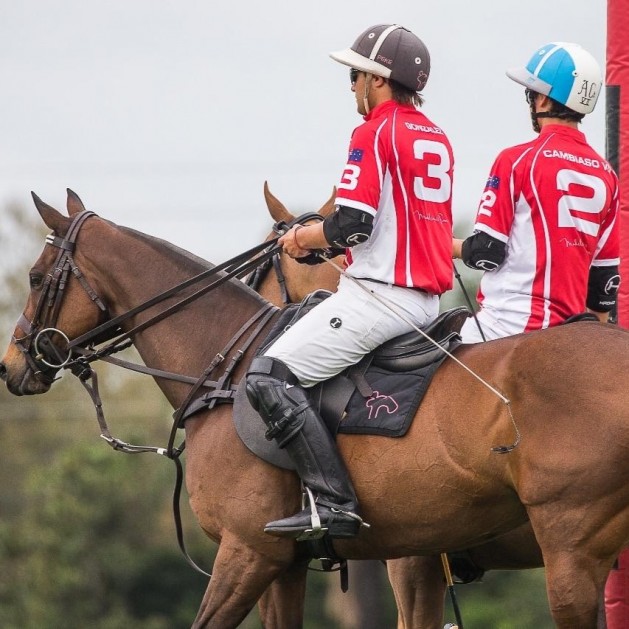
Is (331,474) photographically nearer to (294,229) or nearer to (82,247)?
(294,229)

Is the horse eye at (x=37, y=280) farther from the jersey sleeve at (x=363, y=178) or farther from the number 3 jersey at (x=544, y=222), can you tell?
the number 3 jersey at (x=544, y=222)

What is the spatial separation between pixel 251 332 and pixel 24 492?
35071mm

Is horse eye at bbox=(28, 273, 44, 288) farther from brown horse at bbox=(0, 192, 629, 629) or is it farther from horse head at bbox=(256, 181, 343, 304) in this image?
horse head at bbox=(256, 181, 343, 304)

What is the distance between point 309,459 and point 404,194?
1311 mm

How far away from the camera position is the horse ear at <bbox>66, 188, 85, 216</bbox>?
25.7ft

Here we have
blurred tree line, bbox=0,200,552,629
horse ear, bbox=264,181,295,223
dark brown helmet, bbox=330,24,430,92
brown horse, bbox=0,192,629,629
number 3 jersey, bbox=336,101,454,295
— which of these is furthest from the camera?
blurred tree line, bbox=0,200,552,629

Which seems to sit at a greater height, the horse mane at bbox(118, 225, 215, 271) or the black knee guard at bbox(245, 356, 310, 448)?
the horse mane at bbox(118, 225, 215, 271)

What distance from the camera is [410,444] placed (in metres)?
6.53

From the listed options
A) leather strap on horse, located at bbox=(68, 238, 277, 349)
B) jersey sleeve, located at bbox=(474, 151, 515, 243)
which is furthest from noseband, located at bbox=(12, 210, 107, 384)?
jersey sleeve, located at bbox=(474, 151, 515, 243)

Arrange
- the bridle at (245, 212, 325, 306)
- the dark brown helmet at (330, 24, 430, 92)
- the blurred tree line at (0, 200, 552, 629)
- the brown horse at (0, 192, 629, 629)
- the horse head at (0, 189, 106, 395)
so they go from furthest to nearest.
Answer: the blurred tree line at (0, 200, 552, 629) < the bridle at (245, 212, 325, 306) < the horse head at (0, 189, 106, 395) < the dark brown helmet at (330, 24, 430, 92) < the brown horse at (0, 192, 629, 629)

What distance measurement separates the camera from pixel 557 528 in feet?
20.2

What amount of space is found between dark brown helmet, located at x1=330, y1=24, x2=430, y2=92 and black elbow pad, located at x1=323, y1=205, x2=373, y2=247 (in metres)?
0.71

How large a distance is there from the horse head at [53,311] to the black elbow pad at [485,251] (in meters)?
1.98

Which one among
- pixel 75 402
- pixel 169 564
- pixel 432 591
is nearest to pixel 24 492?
pixel 75 402
